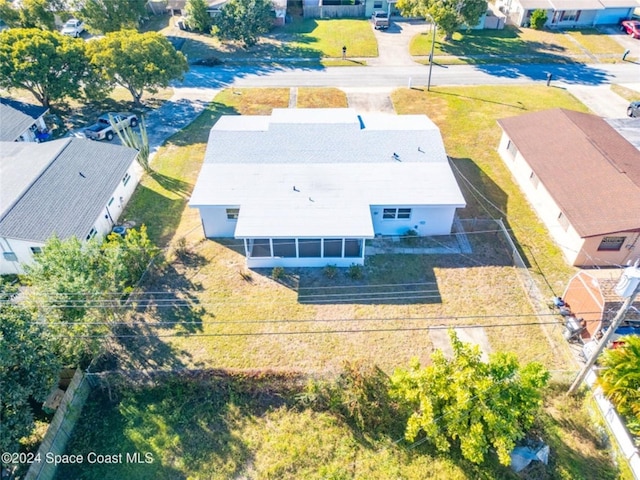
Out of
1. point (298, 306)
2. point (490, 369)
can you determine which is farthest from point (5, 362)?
point (490, 369)

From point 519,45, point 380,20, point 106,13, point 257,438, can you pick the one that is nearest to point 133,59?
point 106,13

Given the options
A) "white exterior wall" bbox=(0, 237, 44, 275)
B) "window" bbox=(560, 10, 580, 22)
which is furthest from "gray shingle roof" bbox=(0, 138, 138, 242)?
"window" bbox=(560, 10, 580, 22)

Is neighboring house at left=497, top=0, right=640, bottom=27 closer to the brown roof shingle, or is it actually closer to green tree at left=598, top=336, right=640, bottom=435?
the brown roof shingle

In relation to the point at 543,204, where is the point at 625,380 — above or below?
above

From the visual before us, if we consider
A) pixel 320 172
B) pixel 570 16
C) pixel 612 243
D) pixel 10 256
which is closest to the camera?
pixel 10 256

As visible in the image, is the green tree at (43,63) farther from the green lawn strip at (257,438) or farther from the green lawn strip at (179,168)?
the green lawn strip at (257,438)

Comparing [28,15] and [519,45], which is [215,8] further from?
[519,45]
